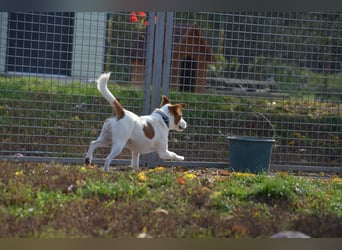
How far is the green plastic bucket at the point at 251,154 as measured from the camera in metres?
7.89

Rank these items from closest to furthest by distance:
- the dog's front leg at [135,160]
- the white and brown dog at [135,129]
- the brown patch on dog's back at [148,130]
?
the white and brown dog at [135,129] < the brown patch on dog's back at [148,130] < the dog's front leg at [135,160]

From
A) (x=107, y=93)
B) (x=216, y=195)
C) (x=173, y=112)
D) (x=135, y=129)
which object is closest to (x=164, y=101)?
(x=173, y=112)

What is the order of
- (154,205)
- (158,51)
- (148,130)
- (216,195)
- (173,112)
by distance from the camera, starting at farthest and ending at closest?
1. (158,51)
2. (173,112)
3. (148,130)
4. (216,195)
5. (154,205)

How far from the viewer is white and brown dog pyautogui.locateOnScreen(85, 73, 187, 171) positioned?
7.22 metres

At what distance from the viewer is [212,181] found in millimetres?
6469

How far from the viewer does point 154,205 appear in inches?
199

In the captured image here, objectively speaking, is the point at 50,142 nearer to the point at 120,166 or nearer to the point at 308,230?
the point at 120,166

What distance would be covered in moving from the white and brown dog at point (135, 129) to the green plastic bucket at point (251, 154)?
0.71 meters

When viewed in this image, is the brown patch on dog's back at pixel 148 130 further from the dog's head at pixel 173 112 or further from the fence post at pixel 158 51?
the fence post at pixel 158 51

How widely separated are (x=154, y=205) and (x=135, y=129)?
2512 millimetres

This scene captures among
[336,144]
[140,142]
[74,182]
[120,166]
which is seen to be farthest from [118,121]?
[336,144]

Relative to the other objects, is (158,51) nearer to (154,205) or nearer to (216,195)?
(216,195)

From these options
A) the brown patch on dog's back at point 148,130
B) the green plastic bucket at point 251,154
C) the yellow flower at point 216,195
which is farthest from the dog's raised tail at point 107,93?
the yellow flower at point 216,195

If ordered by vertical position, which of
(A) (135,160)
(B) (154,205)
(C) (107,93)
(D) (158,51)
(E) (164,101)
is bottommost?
(A) (135,160)
